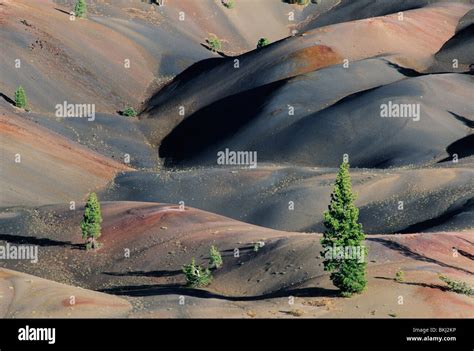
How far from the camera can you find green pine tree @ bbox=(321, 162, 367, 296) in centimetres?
3475

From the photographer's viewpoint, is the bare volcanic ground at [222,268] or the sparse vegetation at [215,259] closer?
the bare volcanic ground at [222,268]

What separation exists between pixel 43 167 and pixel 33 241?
1738 cm

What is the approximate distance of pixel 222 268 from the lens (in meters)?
43.8

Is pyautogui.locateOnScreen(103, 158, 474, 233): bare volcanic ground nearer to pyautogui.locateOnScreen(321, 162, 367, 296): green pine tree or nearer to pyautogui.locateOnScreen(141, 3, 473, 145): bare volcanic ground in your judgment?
pyautogui.locateOnScreen(321, 162, 367, 296): green pine tree

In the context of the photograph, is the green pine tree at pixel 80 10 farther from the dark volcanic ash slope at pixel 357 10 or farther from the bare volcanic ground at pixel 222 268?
the bare volcanic ground at pixel 222 268

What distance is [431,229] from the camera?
5294 centimetres

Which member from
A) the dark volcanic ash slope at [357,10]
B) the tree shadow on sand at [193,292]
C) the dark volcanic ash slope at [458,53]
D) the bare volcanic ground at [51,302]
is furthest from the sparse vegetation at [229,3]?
the bare volcanic ground at [51,302]

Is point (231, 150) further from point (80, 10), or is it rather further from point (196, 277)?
point (196, 277)

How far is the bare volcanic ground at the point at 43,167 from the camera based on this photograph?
64.0 metres

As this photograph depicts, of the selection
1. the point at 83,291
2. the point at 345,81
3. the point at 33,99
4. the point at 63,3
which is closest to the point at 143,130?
the point at 33,99

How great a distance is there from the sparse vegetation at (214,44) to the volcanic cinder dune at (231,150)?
52cm
